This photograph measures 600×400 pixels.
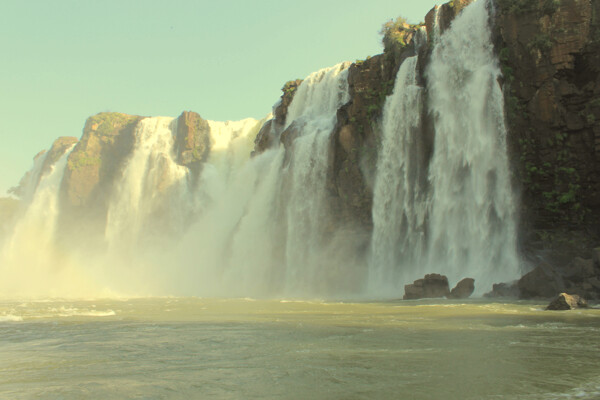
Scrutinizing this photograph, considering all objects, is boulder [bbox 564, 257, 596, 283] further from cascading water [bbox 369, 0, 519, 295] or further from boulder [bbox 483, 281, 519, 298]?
cascading water [bbox 369, 0, 519, 295]

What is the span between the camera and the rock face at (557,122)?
74.4 feet

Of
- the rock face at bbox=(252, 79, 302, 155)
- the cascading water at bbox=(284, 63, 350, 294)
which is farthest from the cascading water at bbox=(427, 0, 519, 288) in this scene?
the rock face at bbox=(252, 79, 302, 155)

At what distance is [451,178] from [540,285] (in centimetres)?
822

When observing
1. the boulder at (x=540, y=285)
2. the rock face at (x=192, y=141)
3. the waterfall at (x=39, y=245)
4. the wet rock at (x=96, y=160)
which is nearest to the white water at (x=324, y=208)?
the waterfall at (x=39, y=245)

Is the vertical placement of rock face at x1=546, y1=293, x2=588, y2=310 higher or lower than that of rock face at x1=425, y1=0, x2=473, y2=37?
lower

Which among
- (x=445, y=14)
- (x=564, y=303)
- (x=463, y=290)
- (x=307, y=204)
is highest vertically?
(x=445, y=14)

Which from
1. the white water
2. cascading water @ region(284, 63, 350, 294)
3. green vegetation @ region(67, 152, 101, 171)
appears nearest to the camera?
the white water

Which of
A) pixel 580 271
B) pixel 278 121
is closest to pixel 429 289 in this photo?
pixel 580 271

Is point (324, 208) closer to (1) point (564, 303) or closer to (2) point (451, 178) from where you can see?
(2) point (451, 178)

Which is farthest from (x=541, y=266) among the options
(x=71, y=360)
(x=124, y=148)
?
(x=124, y=148)

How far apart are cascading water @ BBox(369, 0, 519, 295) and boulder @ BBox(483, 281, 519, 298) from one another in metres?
2.28

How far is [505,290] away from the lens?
18562mm

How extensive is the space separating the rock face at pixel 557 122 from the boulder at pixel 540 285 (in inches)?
214

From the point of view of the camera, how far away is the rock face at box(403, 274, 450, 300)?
20.0 m
